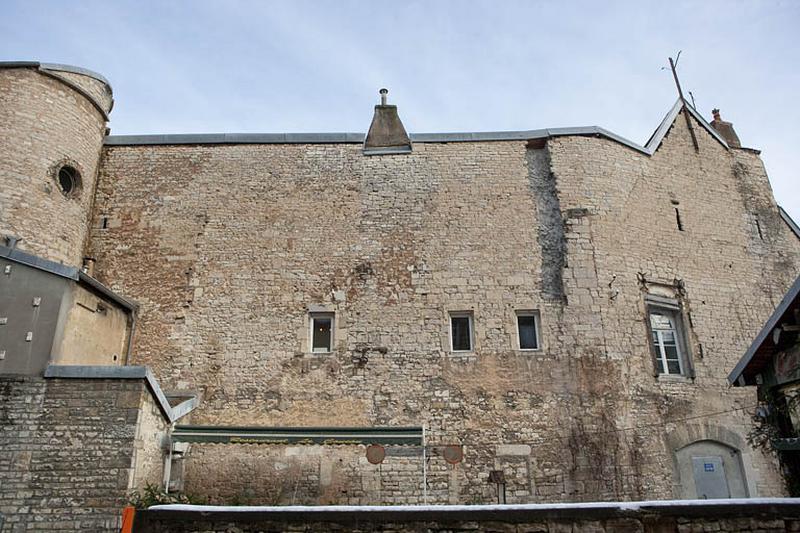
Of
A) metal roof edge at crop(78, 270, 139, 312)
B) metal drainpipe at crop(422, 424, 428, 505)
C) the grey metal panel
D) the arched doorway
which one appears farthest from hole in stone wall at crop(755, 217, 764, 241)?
the grey metal panel

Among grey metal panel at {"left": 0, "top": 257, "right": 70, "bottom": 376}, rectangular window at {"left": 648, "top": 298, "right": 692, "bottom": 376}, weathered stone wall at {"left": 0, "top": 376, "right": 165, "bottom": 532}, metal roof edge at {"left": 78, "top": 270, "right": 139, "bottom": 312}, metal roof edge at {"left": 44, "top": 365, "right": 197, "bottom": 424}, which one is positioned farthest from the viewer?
rectangular window at {"left": 648, "top": 298, "right": 692, "bottom": 376}

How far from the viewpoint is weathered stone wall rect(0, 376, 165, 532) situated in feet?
22.2

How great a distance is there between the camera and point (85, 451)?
7.04 metres

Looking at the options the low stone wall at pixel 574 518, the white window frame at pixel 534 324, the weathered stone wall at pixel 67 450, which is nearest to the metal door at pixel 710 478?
the white window frame at pixel 534 324

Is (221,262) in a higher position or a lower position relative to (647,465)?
higher

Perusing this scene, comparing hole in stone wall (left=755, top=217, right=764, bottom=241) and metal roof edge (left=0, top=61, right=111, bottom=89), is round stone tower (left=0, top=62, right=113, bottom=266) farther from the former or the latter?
hole in stone wall (left=755, top=217, right=764, bottom=241)

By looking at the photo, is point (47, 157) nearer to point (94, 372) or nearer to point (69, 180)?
point (69, 180)

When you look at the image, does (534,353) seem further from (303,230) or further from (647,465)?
(303,230)

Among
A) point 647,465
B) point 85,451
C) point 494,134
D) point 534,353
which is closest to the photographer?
point 85,451

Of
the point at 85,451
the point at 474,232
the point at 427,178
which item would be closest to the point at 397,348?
the point at 474,232

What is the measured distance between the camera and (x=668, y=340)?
10055mm

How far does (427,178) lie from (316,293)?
9.54 feet

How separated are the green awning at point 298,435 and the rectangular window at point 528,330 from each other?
227 cm

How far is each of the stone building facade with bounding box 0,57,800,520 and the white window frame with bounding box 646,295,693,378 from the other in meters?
0.04
